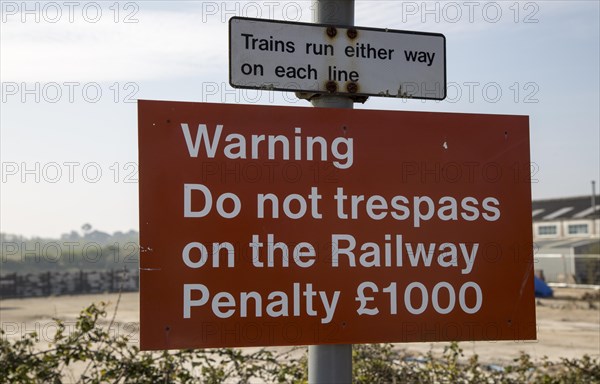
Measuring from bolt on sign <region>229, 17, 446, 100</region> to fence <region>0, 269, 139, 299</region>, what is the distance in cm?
3799

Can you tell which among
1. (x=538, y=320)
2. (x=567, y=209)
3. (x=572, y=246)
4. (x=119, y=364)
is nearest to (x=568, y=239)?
(x=567, y=209)

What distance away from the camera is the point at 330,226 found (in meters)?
2.39

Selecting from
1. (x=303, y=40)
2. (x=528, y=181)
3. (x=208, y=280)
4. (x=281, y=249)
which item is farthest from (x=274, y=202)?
(x=528, y=181)

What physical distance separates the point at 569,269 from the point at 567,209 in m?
12.6

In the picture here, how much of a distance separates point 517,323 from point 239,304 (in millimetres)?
971

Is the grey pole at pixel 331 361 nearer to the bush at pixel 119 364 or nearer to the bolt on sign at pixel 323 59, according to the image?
the bolt on sign at pixel 323 59

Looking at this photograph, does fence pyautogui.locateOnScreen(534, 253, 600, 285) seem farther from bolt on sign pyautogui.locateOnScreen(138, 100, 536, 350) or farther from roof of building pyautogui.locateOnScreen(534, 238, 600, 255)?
bolt on sign pyautogui.locateOnScreen(138, 100, 536, 350)

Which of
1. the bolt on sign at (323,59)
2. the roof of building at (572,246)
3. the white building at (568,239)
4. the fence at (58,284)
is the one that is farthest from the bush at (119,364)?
the fence at (58,284)

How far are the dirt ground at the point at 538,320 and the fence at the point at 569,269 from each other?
1424 millimetres

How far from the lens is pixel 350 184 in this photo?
2414mm

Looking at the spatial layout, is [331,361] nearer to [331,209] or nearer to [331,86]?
[331,209]

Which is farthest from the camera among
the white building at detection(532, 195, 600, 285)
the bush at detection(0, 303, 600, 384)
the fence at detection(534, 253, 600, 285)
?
the white building at detection(532, 195, 600, 285)

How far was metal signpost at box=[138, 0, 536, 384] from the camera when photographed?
2.30m

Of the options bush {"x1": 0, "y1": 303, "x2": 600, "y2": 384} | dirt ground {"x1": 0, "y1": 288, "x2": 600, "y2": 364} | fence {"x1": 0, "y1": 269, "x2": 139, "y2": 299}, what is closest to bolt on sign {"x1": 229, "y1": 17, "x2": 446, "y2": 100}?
dirt ground {"x1": 0, "y1": 288, "x2": 600, "y2": 364}
